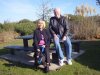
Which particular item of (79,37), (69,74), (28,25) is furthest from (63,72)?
(28,25)

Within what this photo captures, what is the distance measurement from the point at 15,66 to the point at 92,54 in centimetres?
343

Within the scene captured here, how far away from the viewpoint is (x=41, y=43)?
27.3 ft

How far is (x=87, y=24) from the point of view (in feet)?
59.4

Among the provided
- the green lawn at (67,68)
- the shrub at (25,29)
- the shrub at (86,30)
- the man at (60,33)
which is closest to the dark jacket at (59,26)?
the man at (60,33)

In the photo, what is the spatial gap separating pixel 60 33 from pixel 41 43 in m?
0.80

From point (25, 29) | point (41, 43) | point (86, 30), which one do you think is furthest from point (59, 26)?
point (25, 29)

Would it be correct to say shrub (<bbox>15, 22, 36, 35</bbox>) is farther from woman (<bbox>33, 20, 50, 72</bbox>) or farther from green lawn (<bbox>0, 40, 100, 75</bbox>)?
woman (<bbox>33, 20, 50, 72</bbox>)

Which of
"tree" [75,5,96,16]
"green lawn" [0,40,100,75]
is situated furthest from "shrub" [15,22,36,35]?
"green lawn" [0,40,100,75]

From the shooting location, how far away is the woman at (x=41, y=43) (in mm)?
8133

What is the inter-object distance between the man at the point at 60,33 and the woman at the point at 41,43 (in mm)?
379

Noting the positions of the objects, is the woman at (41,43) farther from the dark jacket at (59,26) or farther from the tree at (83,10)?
the tree at (83,10)

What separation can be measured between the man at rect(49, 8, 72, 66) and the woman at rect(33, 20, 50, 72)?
38 cm

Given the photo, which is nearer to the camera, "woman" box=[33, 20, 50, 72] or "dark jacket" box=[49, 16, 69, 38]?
"woman" box=[33, 20, 50, 72]

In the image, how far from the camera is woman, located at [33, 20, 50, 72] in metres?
8.13
